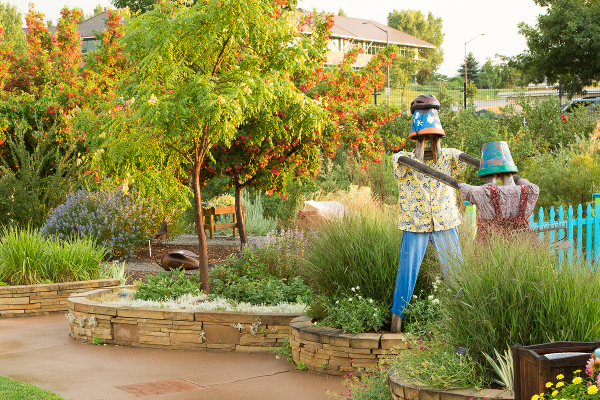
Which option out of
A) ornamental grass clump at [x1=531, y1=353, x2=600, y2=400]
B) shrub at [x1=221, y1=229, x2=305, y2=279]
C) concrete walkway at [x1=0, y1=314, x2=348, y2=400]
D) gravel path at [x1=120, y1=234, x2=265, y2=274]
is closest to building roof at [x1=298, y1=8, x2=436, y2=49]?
gravel path at [x1=120, y1=234, x2=265, y2=274]

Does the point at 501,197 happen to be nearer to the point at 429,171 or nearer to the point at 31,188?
the point at 429,171

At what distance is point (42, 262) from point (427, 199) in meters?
5.66

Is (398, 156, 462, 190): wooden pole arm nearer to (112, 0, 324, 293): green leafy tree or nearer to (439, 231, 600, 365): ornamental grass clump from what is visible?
(439, 231, 600, 365): ornamental grass clump

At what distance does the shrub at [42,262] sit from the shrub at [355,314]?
4.49 metres

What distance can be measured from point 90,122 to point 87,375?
11.4 ft

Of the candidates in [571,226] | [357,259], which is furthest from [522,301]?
[571,226]

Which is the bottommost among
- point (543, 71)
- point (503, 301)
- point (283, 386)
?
point (283, 386)

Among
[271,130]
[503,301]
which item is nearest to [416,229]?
[503,301]

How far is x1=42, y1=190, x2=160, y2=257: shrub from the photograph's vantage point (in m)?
10.6

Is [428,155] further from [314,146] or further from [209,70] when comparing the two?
[314,146]

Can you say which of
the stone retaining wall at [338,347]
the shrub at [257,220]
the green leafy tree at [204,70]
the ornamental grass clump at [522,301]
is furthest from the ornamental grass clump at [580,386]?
the shrub at [257,220]

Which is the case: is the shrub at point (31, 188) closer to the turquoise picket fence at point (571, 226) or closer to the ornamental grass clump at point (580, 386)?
the turquoise picket fence at point (571, 226)

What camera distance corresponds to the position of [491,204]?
12.6ft

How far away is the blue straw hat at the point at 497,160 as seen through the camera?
3.88 metres
